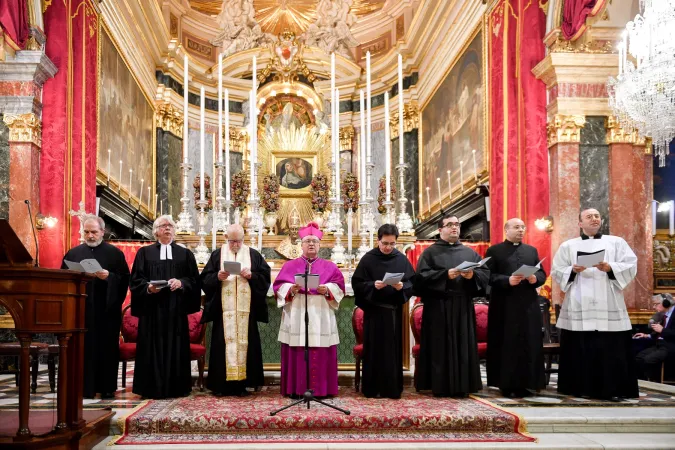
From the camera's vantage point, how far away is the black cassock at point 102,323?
646 centimetres

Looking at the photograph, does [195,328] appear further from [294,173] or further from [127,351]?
[294,173]

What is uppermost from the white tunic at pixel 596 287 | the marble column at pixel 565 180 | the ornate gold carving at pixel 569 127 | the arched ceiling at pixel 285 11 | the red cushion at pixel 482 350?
the arched ceiling at pixel 285 11

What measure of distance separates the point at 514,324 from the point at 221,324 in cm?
283

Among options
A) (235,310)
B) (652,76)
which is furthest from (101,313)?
(652,76)

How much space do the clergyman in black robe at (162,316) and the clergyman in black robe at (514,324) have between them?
2942 millimetres

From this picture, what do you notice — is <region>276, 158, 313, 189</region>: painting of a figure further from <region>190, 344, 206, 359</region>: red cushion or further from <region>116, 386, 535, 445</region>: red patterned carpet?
<region>116, 386, 535, 445</region>: red patterned carpet

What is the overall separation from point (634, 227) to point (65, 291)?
27.8 feet

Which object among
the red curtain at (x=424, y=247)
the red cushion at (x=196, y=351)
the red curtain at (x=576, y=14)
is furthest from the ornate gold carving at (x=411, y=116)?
the red cushion at (x=196, y=351)

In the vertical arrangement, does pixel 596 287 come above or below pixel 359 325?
above

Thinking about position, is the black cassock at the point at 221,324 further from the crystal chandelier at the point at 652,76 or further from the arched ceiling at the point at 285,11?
the arched ceiling at the point at 285,11

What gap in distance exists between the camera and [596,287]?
22.5ft

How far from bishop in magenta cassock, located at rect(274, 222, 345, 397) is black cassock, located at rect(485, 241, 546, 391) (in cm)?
157

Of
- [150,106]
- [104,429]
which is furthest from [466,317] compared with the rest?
[150,106]

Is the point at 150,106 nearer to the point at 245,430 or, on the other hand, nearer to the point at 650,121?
the point at 650,121
